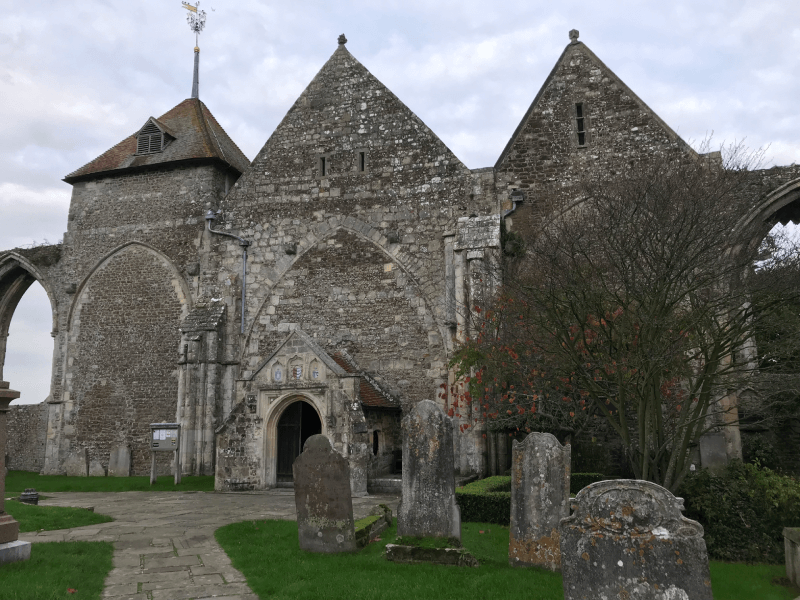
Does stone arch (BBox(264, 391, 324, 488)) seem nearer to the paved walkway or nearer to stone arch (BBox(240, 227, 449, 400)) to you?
the paved walkway

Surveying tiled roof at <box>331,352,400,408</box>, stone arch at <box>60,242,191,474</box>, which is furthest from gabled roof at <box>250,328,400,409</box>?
stone arch at <box>60,242,191,474</box>

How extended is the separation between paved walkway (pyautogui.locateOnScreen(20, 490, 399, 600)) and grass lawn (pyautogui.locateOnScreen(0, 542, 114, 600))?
157 mm

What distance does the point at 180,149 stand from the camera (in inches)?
810

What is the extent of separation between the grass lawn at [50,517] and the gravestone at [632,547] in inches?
335

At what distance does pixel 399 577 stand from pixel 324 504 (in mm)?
1692

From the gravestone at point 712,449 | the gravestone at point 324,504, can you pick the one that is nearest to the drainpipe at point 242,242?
the gravestone at point 324,504

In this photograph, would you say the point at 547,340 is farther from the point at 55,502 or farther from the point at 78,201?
the point at 78,201

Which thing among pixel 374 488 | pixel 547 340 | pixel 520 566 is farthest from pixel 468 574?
pixel 374 488

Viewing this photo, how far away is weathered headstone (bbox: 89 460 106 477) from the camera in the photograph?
1900 centimetres

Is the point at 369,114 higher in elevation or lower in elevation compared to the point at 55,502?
higher

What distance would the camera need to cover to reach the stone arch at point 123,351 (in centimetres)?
1892

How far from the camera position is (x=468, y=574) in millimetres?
6629

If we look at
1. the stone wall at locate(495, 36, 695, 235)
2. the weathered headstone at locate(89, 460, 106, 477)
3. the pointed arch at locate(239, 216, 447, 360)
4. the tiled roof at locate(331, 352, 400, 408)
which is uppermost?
the stone wall at locate(495, 36, 695, 235)

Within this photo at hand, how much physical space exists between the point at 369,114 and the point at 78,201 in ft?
34.3
